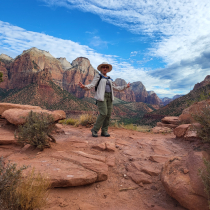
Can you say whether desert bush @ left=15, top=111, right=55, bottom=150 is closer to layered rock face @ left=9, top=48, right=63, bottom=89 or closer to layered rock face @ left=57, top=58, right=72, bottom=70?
layered rock face @ left=9, top=48, right=63, bottom=89

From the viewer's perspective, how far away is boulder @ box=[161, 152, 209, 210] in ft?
6.12

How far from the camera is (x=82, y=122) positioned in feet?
26.8

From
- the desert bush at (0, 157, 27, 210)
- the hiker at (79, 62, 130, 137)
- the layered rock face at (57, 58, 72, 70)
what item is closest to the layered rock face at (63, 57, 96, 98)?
the layered rock face at (57, 58, 72, 70)

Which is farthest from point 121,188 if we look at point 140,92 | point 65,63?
point 140,92

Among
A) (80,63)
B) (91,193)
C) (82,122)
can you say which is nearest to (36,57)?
(80,63)

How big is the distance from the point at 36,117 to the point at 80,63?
429 feet

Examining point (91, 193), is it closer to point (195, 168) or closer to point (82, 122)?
point (195, 168)

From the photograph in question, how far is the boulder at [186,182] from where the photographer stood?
1866 millimetres

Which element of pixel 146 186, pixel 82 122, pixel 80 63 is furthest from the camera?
pixel 80 63

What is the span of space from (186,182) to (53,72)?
377ft

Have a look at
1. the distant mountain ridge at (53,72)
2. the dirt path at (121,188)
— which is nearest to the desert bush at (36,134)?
the dirt path at (121,188)

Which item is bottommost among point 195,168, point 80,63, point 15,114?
point 195,168

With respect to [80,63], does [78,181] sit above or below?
below

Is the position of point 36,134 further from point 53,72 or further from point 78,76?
point 78,76
